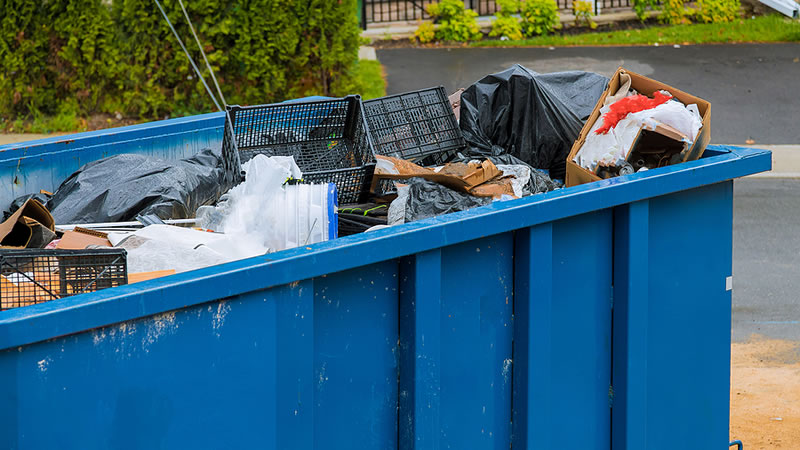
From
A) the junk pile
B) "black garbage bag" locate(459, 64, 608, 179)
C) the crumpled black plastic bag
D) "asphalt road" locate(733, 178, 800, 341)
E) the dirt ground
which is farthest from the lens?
"asphalt road" locate(733, 178, 800, 341)

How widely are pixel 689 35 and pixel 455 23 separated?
3.49m

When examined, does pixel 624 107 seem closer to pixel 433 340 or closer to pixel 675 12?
pixel 433 340

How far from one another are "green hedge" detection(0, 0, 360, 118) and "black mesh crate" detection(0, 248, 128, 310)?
7.52 meters

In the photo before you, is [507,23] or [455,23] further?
[507,23]

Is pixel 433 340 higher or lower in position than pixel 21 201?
lower

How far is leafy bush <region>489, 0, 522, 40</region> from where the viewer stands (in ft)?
45.7

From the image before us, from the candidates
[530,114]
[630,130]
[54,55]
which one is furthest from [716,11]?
[630,130]

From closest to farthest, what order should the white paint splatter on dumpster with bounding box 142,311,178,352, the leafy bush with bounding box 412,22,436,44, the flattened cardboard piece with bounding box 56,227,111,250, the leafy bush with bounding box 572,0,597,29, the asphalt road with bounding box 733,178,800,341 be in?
the white paint splatter on dumpster with bounding box 142,311,178,352 < the flattened cardboard piece with bounding box 56,227,111,250 < the asphalt road with bounding box 733,178,800,341 < the leafy bush with bounding box 412,22,436,44 < the leafy bush with bounding box 572,0,597,29

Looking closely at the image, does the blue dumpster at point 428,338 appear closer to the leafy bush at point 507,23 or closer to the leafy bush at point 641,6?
the leafy bush at point 507,23

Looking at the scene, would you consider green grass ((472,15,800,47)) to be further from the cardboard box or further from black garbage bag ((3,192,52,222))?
black garbage bag ((3,192,52,222))

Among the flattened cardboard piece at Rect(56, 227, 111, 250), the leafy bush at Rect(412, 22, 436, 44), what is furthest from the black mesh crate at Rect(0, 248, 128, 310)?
the leafy bush at Rect(412, 22, 436, 44)

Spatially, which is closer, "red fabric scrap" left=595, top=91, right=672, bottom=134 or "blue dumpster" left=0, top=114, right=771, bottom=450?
"blue dumpster" left=0, top=114, right=771, bottom=450

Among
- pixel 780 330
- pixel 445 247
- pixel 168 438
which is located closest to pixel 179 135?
pixel 445 247

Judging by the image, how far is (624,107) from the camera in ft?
11.5
